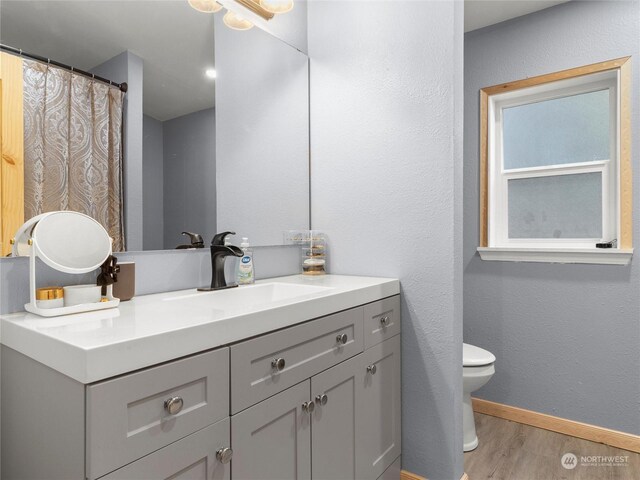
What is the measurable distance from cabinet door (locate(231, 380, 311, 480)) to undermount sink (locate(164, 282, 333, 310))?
34 centimetres

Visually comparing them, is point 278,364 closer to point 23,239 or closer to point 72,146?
point 23,239

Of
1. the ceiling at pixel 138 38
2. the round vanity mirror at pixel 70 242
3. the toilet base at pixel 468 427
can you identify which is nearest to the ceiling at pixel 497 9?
the ceiling at pixel 138 38

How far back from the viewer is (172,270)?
4.67 ft

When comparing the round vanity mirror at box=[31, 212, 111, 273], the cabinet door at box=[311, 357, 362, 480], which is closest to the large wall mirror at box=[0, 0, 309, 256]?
the round vanity mirror at box=[31, 212, 111, 273]

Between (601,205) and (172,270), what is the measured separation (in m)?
2.33

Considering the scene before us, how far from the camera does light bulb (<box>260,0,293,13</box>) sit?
174 cm

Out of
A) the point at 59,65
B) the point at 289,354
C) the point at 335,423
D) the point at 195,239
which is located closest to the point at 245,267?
the point at 195,239

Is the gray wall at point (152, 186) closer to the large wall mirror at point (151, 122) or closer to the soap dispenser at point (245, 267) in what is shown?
the large wall mirror at point (151, 122)

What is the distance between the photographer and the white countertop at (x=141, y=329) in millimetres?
712

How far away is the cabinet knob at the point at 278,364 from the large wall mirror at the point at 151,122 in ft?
2.09

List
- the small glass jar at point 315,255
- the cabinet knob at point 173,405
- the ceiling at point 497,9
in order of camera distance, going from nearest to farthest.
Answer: the cabinet knob at point 173,405
the small glass jar at point 315,255
the ceiling at point 497,9

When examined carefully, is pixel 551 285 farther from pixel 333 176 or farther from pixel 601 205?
pixel 333 176

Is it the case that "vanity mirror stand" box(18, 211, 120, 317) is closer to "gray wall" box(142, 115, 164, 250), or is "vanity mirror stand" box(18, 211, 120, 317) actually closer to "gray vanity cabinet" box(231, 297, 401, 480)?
"gray wall" box(142, 115, 164, 250)

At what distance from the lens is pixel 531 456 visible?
77.8 inches
